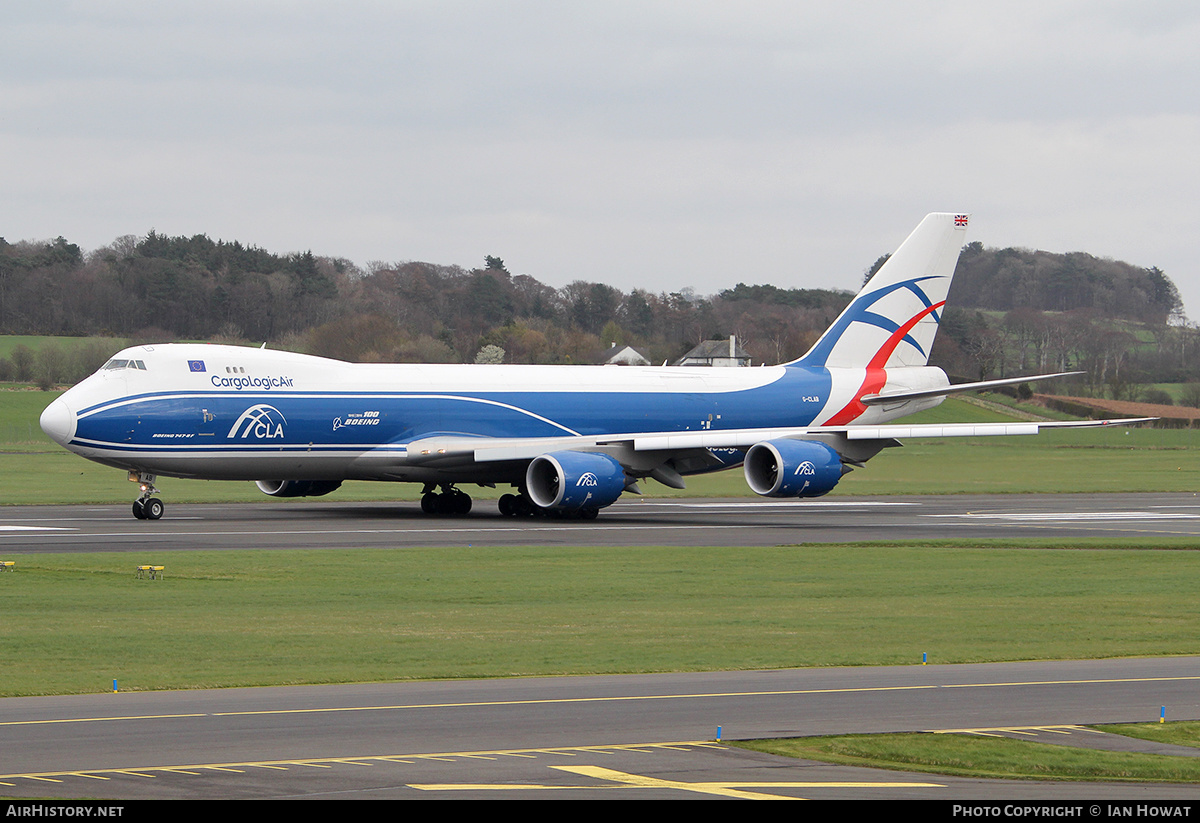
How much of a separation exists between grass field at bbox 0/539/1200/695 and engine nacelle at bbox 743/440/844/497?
32.5ft

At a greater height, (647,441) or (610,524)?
(647,441)

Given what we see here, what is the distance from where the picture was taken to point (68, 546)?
3244 centimetres

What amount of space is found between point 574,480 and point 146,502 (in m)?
11.5

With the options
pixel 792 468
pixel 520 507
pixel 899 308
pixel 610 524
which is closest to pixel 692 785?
pixel 610 524

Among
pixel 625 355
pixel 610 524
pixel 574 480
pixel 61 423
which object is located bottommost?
pixel 610 524

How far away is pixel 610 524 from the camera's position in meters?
42.4

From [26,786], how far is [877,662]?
34.4ft

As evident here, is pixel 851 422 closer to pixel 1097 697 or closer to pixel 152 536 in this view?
pixel 152 536

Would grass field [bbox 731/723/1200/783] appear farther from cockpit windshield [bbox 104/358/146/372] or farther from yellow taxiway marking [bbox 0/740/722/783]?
cockpit windshield [bbox 104/358/146/372]

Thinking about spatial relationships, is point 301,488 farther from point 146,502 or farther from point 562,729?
point 562,729

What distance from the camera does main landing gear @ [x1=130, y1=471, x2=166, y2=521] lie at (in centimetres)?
4059

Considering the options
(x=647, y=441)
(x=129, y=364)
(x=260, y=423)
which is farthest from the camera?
(x=647, y=441)

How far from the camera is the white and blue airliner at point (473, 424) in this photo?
132ft

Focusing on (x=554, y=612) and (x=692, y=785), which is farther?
(x=554, y=612)
